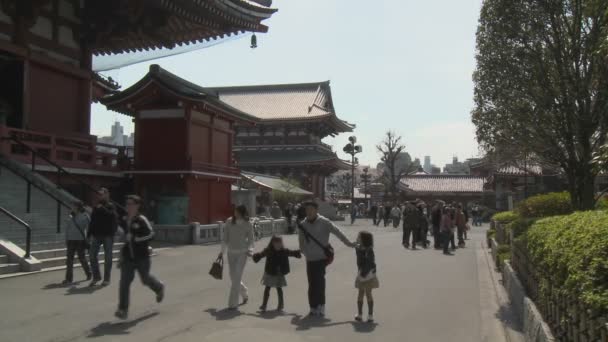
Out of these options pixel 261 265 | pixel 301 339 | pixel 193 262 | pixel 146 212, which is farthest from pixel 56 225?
pixel 301 339

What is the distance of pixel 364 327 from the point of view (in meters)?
7.50

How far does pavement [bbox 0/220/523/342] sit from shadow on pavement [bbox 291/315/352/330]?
0.5 inches

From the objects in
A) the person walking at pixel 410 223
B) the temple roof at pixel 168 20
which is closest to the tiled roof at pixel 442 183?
the person walking at pixel 410 223

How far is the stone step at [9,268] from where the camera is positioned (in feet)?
35.9

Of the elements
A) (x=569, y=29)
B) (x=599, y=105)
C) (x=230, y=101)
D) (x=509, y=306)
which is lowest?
(x=509, y=306)

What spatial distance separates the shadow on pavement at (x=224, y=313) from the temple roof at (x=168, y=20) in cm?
1234

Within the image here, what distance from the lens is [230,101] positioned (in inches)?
2292

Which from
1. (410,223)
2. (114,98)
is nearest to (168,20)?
(114,98)

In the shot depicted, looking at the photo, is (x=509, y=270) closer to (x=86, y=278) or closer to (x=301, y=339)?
(x=301, y=339)

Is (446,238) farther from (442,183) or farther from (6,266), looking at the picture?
(442,183)

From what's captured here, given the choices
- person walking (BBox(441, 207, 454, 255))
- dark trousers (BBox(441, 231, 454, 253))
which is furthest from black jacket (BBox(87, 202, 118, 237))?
dark trousers (BBox(441, 231, 454, 253))

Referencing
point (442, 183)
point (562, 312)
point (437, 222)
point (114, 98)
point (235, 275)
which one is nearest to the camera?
point (562, 312)

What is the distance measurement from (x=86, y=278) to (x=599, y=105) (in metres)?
10.1

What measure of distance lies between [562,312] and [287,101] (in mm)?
49636
